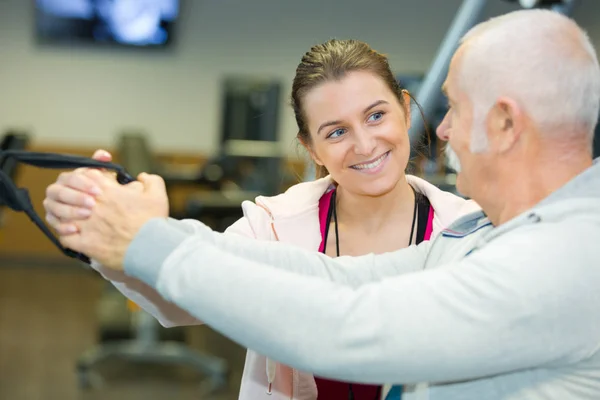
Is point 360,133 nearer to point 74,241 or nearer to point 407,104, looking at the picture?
point 407,104

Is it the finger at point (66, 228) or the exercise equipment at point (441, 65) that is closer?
the finger at point (66, 228)

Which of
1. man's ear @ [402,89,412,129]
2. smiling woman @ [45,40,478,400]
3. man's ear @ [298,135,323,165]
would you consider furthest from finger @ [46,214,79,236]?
man's ear @ [402,89,412,129]

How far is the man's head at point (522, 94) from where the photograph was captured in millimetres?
1102

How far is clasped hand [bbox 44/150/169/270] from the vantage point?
1.12 metres

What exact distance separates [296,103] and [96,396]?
2.97m

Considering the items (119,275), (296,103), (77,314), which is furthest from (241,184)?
(119,275)

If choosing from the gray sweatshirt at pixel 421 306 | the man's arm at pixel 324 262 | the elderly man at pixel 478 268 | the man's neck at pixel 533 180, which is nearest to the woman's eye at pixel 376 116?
the man's arm at pixel 324 262

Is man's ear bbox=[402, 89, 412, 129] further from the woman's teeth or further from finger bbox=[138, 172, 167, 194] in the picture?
finger bbox=[138, 172, 167, 194]

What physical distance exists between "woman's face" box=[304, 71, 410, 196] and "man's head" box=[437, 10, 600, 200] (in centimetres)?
62

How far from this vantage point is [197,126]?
792 centimetres

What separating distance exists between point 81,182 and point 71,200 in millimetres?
31

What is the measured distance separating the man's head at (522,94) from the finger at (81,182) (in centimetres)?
54

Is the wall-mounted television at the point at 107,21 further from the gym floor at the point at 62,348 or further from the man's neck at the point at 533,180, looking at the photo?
the man's neck at the point at 533,180

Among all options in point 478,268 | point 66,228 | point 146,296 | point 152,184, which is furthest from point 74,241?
point 478,268
